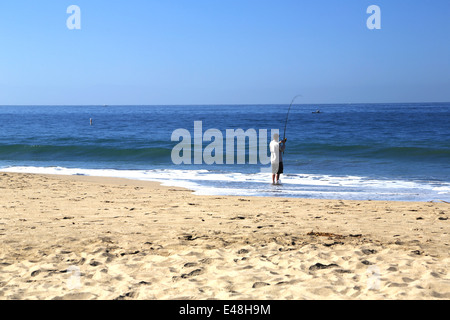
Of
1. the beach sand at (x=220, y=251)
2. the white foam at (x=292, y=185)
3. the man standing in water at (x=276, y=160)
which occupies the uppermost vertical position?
the man standing in water at (x=276, y=160)

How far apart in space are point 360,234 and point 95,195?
606 centimetres

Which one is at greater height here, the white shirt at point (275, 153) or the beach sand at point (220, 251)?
the white shirt at point (275, 153)

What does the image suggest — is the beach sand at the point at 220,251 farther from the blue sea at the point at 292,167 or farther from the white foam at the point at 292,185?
the blue sea at the point at 292,167

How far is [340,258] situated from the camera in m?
5.08

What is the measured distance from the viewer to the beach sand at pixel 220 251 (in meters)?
4.13

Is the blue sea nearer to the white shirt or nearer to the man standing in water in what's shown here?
the man standing in water

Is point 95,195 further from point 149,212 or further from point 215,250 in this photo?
point 215,250

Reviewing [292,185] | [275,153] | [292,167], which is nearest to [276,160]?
[275,153]

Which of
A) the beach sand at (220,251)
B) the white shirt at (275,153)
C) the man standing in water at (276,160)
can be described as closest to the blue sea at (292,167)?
the man standing in water at (276,160)

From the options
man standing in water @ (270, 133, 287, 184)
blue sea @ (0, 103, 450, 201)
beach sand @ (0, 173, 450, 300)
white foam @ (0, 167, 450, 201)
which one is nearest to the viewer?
beach sand @ (0, 173, 450, 300)

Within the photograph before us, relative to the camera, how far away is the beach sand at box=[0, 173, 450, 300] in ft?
13.6

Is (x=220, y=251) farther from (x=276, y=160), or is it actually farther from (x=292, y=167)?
(x=292, y=167)

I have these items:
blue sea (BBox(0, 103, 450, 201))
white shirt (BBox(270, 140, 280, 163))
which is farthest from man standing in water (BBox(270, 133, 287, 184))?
blue sea (BBox(0, 103, 450, 201))

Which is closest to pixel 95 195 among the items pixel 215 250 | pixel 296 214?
pixel 296 214
